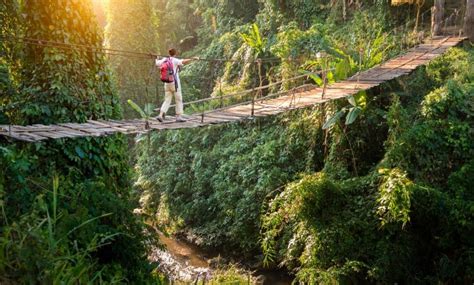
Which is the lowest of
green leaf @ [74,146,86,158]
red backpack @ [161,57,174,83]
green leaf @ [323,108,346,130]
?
green leaf @ [323,108,346,130]

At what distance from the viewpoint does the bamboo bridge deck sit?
11.0ft

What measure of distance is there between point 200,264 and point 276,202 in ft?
8.30

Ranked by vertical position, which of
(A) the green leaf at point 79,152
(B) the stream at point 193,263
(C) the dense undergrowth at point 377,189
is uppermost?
(A) the green leaf at point 79,152

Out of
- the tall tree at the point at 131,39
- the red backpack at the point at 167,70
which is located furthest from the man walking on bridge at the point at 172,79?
the tall tree at the point at 131,39

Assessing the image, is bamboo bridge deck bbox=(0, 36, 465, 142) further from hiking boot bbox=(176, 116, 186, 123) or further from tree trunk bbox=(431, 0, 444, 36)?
tree trunk bbox=(431, 0, 444, 36)

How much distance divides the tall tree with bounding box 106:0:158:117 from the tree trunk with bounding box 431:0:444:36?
6831 millimetres

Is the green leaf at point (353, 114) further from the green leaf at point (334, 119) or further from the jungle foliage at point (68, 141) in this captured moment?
the jungle foliage at point (68, 141)

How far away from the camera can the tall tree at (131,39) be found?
11.9 meters

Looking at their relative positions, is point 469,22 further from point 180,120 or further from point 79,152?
point 79,152

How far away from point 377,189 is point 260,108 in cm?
164

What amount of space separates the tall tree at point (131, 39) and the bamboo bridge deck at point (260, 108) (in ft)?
21.1

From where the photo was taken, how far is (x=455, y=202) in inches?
187

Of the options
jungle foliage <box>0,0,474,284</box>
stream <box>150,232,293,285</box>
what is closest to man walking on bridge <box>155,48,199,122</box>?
jungle foliage <box>0,0,474,284</box>

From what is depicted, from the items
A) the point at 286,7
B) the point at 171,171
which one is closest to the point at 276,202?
the point at 171,171
